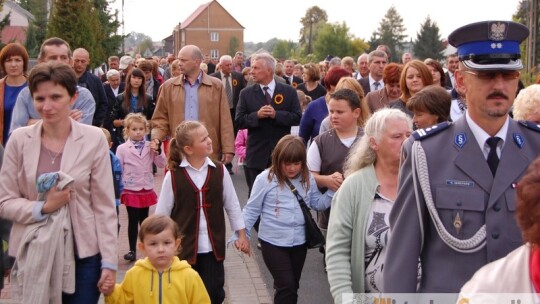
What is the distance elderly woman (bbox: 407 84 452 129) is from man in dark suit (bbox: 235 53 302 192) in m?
3.71

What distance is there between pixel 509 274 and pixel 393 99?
21.9ft

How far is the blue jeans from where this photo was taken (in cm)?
466

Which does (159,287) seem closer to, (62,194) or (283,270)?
(62,194)

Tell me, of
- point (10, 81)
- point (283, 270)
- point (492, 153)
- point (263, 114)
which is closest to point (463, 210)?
point (492, 153)

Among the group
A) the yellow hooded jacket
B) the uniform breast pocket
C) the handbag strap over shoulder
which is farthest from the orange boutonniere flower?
the uniform breast pocket

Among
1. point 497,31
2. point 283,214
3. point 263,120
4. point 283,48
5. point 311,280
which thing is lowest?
point 311,280

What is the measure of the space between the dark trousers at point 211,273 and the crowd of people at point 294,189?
1 centimetres

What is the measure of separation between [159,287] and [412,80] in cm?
402

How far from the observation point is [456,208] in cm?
309

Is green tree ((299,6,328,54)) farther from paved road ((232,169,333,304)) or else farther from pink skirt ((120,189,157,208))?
pink skirt ((120,189,157,208))

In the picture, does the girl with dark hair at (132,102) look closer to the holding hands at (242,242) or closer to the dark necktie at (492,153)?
the holding hands at (242,242)

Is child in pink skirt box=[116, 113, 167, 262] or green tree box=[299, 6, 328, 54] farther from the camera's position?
green tree box=[299, 6, 328, 54]

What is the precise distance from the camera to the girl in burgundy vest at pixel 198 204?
612 cm

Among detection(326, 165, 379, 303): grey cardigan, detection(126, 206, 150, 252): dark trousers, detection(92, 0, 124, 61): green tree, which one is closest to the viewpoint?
detection(326, 165, 379, 303): grey cardigan
